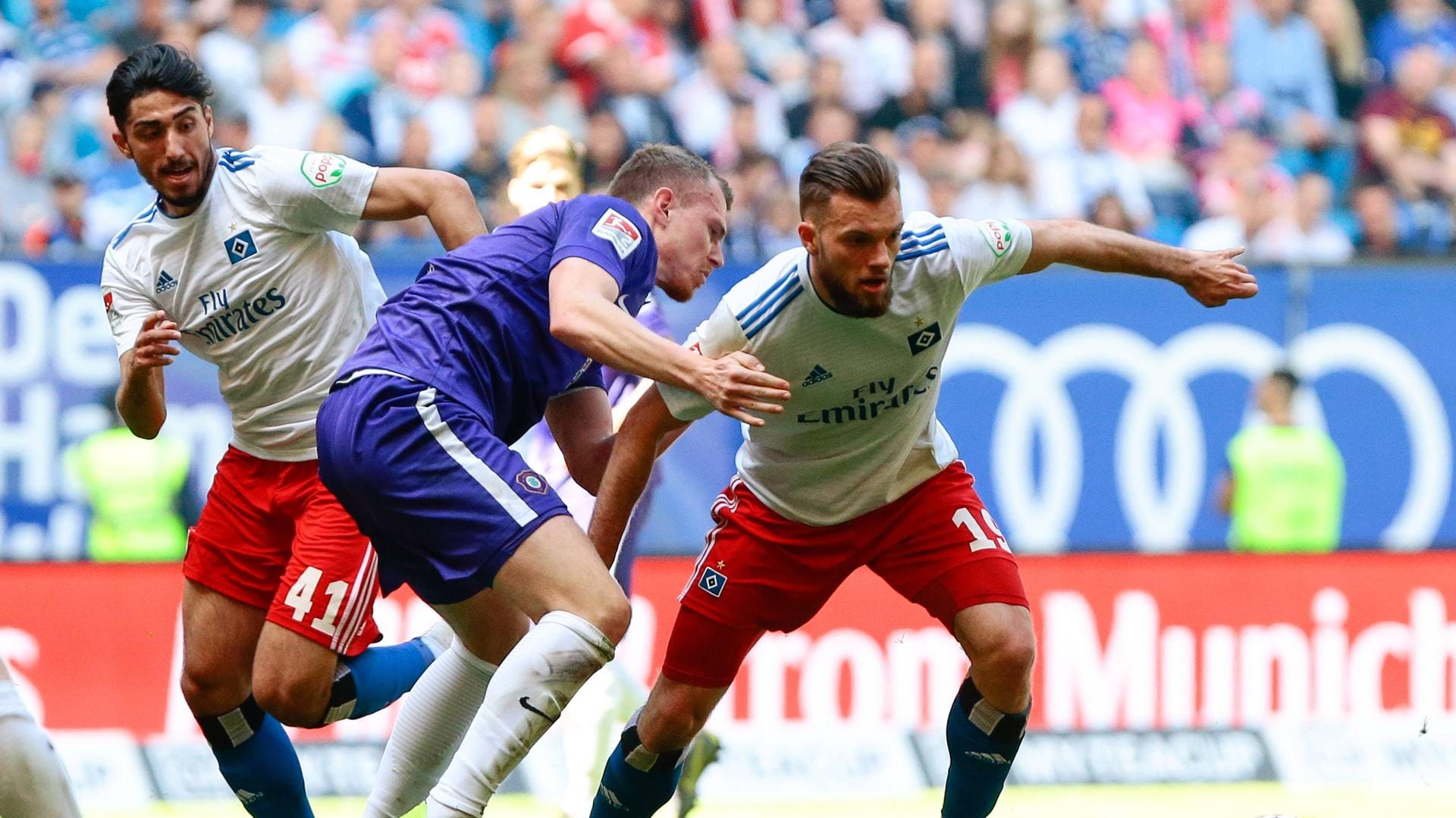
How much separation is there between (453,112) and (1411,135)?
6427 mm

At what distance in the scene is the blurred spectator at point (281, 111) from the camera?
11453 mm

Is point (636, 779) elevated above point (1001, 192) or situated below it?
below

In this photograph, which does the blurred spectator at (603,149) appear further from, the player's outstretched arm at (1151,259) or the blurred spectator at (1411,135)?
the player's outstretched arm at (1151,259)

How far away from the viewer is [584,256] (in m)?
4.69

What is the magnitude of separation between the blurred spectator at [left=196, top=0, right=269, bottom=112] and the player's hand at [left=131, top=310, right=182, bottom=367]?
6728 mm

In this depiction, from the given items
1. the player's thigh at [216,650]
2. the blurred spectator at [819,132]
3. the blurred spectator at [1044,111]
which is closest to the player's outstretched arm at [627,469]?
the player's thigh at [216,650]

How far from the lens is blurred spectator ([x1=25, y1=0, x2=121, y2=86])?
11.5 meters

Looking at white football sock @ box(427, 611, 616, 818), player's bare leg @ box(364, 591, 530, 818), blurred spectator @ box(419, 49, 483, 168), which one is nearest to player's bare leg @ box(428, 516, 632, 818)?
white football sock @ box(427, 611, 616, 818)

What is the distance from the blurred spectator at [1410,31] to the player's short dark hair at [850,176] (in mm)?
9143

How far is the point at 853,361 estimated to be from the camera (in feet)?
17.1

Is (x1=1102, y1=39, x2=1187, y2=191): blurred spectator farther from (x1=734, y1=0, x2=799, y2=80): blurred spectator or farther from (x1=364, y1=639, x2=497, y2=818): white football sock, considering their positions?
(x1=364, y1=639, x2=497, y2=818): white football sock

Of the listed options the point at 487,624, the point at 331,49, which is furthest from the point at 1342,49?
the point at 487,624

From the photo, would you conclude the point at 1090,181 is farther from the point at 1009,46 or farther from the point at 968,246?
the point at 968,246

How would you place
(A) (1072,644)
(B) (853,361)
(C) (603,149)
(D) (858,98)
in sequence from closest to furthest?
(B) (853,361)
(A) (1072,644)
(C) (603,149)
(D) (858,98)
